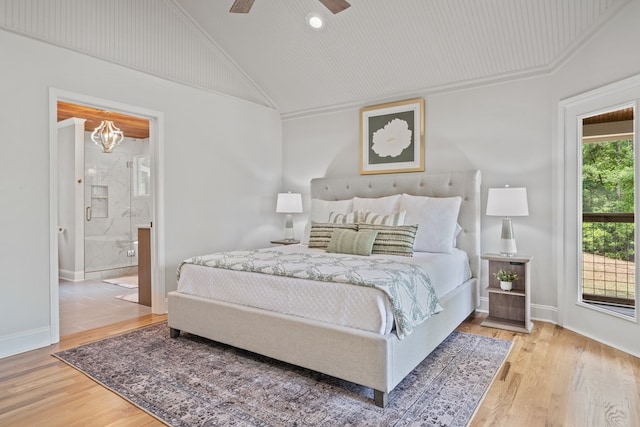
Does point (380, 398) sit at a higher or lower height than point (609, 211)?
lower

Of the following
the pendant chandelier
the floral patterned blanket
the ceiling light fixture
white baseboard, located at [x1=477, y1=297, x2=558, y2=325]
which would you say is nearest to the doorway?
the pendant chandelier

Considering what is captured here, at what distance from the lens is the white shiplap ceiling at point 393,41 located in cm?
314

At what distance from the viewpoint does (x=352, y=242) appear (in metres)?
3.30

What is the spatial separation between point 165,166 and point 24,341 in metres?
1.92

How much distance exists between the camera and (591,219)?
319 cm

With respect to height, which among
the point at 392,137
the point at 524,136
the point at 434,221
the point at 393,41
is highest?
the point at 393,41

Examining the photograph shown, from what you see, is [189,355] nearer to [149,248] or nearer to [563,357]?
[149,248]

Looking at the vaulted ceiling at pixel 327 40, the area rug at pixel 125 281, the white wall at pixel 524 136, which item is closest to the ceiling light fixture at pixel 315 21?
the vaulted ceiling at pixel 327 40

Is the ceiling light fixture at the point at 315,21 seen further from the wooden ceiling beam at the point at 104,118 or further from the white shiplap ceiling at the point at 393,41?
the wooden ceiling beam at the point at 104,118

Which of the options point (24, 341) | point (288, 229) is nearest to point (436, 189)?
point (288, 229)

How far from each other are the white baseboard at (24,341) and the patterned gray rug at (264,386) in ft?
1.07

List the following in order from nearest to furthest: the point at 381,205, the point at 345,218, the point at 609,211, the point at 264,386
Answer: the point at 264,386 → the point at 609,211 → the point at 345,218 → the point at 381,205

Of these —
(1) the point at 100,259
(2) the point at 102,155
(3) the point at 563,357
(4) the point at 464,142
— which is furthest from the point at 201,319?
(2) the point at 102,155

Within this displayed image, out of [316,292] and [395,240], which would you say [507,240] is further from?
[316,292]
